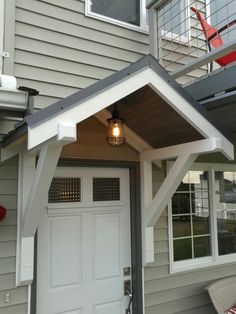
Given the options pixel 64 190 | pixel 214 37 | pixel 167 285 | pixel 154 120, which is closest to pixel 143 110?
pixel 154 120

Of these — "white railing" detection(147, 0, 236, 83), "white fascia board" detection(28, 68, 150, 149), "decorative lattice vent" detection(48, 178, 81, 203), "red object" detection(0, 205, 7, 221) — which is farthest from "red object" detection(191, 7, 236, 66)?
"red object" detection(0, 205, 7, 221)

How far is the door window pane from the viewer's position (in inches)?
148

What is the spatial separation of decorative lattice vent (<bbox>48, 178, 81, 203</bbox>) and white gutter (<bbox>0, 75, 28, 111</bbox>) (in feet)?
2.84

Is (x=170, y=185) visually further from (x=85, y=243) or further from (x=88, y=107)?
(x=88, y=107)

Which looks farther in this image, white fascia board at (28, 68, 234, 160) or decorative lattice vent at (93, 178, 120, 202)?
decorative lattice vent at (93, 178, 120, 202)

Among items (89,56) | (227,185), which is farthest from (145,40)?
(227,185)

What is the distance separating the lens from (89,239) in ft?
11.2

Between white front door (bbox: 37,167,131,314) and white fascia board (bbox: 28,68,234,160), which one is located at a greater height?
white fascia board (bbox: 28,68,234,160)

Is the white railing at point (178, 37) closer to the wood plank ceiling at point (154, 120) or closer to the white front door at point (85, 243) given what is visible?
the wood plank ceiling at point (154, 120)

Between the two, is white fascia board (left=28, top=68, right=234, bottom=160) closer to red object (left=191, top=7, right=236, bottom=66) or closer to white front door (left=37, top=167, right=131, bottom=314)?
red object (left=191, top=7, right=236, bottom=66)

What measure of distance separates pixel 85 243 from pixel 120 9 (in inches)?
103

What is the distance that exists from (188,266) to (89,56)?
2589 mm

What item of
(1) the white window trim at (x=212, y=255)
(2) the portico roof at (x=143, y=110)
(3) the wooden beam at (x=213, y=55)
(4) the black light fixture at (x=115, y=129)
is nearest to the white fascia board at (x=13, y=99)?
(2) the portico roof at (x=143, y=110)

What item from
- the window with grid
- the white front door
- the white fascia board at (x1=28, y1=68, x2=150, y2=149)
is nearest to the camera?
the white fascia board at (x1=28, y1=68, x2=150, y2=149)
